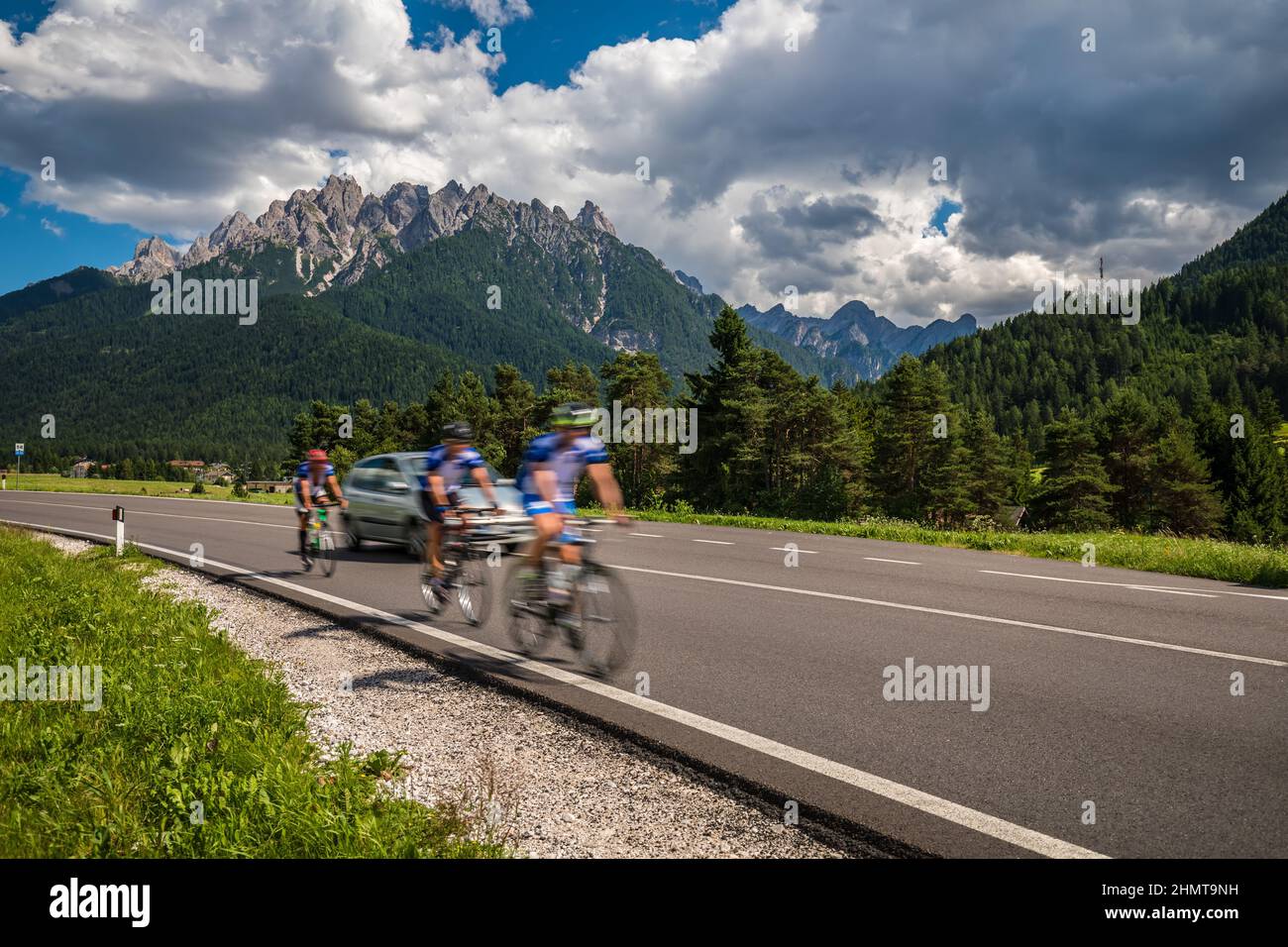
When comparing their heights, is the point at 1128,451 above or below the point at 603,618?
above

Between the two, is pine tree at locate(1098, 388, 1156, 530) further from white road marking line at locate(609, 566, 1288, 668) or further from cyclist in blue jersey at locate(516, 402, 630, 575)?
cyclist in blue jersey at locate(516, 402, 630, 575)

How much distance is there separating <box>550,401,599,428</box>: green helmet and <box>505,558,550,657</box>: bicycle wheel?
1.36 meters

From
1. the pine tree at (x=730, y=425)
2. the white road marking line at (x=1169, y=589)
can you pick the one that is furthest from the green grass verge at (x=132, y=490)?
the white road marking line at (x=1169, y=589)

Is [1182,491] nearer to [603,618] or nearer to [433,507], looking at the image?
[433,507]

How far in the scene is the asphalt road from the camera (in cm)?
329

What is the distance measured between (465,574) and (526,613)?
57.5 inches

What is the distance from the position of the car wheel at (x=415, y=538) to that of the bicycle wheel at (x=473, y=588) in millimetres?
4384

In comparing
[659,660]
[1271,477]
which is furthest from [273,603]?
[1271,477]

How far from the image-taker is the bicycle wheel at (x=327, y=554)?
10570 mm

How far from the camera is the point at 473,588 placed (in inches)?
292

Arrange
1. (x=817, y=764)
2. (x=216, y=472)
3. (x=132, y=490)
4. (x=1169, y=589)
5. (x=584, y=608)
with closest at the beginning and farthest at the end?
(x=817, y=764)
(x=584, y=608)
(x=1169, y=589)
(x=132, y=490)
(x=216, y=472)

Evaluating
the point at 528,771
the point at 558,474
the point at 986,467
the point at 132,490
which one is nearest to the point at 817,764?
the point at 528,771
